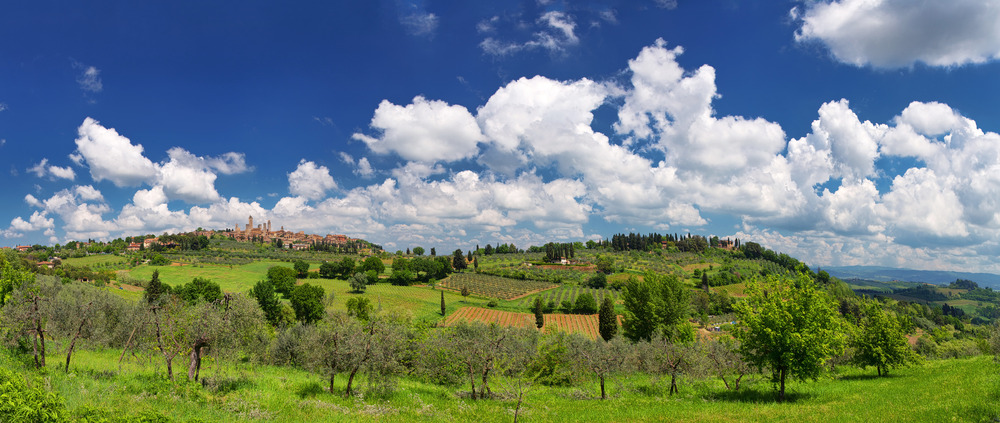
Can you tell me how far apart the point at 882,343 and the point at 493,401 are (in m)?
31.1

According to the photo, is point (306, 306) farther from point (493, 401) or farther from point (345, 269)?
point (345, 269)

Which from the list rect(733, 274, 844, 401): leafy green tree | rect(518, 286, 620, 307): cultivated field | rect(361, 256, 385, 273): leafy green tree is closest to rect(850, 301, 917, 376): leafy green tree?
rect(733, 274, 844, 401): leafy green tree

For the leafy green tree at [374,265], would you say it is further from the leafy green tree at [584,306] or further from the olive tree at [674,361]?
the olive tree at [674,361]

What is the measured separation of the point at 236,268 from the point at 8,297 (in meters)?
145

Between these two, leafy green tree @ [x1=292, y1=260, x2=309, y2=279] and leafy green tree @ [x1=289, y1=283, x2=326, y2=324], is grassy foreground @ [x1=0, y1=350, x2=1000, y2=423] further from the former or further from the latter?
leafy green tree @ [x1=292, y1=260, x2=309, y2=279]

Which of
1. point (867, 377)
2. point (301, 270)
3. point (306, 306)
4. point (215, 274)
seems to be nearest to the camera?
point (867, 377)

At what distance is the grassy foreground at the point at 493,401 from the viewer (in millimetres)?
16578

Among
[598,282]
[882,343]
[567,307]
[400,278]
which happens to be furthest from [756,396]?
[400,278]

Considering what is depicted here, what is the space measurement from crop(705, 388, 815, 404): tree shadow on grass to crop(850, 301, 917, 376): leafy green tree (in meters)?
11.9

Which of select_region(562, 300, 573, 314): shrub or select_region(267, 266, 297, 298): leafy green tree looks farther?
select_region(562, 300, 573, 314): shrub

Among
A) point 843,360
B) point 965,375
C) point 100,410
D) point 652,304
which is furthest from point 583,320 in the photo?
point 100,410

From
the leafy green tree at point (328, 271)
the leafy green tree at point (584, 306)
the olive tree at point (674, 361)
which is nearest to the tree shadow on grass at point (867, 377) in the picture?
the olive tree at point (674, 361)

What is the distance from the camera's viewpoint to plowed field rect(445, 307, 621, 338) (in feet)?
331

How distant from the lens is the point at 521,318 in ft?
355
